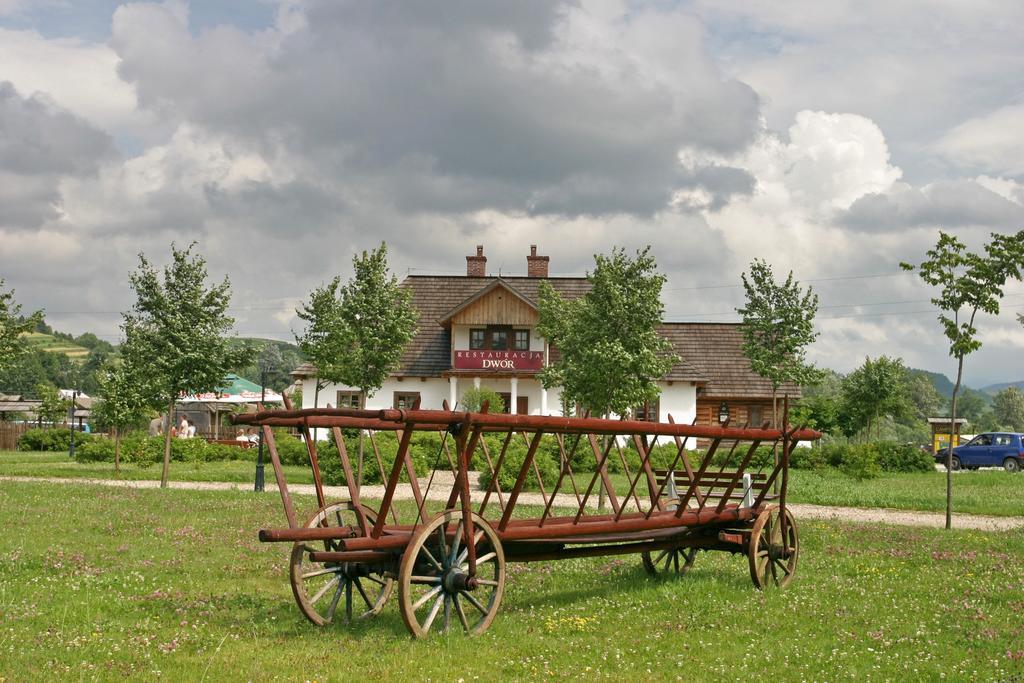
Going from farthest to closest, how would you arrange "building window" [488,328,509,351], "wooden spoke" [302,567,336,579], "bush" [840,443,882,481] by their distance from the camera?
"building window" [488,328,509,351] < "bush" [840,443,882,481] < "wooden spoke" [302,567,336,579]

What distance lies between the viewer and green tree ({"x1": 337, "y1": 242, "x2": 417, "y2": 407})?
24.7 metres

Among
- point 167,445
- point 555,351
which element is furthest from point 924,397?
point 167,445

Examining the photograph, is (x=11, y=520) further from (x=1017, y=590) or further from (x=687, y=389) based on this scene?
(x=687, y=389)

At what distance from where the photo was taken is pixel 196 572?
11156 millimetres

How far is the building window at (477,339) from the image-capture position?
4500 cm

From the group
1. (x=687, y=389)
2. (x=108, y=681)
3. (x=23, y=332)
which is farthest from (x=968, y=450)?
(x=108, y=681)

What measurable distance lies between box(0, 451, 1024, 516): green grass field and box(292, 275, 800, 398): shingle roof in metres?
11.5

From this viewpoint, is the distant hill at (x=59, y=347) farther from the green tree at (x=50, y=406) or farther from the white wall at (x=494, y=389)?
the white wall at (x=494, y=389)

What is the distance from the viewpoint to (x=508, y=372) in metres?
43.5

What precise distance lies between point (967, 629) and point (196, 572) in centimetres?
798

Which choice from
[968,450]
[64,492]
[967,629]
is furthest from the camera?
[968,450]

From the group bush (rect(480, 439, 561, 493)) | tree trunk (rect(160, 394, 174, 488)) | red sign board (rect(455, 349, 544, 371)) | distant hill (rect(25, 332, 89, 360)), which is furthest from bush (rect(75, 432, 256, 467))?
distant hill (rect(25, 332, 89, 360))

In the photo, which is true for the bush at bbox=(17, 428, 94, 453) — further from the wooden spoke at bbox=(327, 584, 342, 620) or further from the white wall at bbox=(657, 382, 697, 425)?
the wooden spoke at bbox=(327, 584, 342, 620)

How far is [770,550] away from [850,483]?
20095mm
